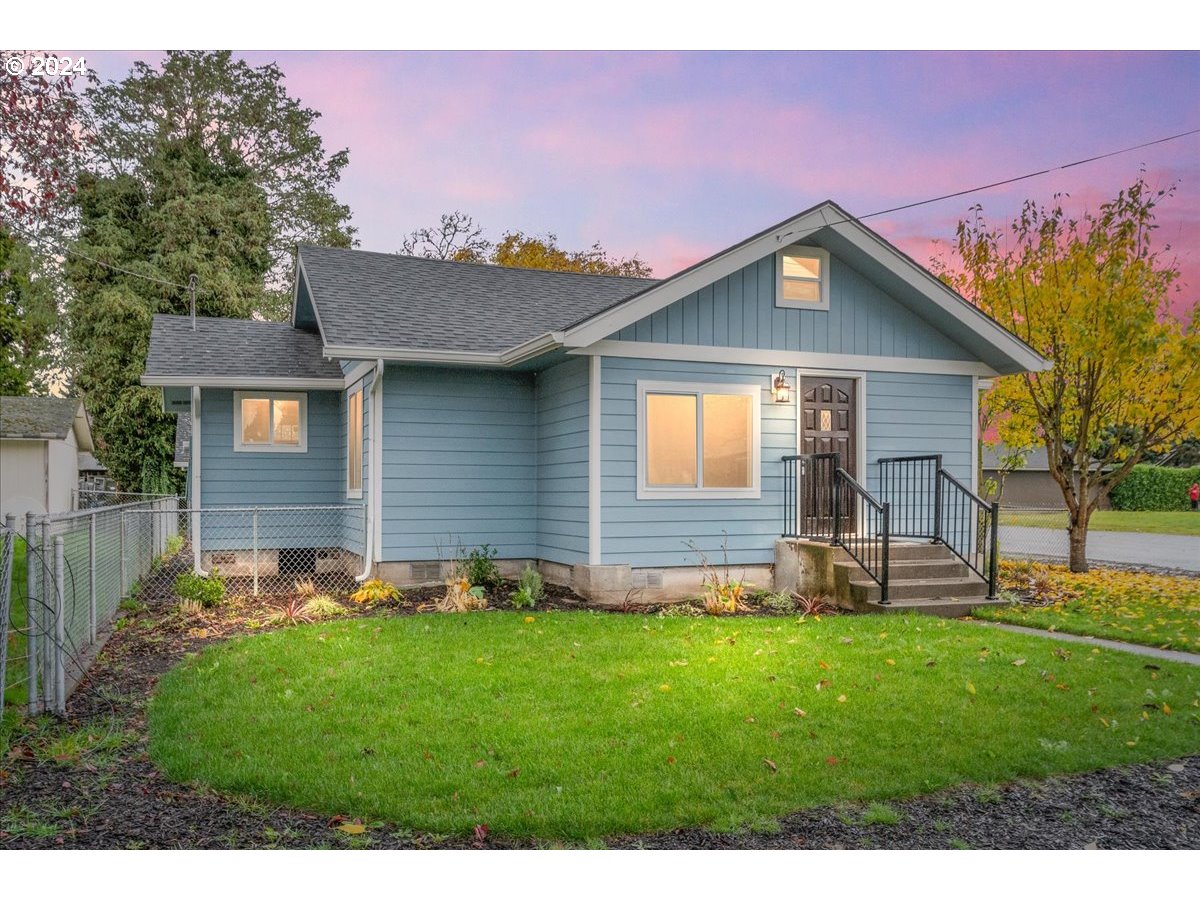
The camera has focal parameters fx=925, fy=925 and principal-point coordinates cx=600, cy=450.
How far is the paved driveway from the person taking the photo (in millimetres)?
15391

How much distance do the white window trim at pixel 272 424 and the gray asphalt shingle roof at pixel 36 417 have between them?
1241 cm

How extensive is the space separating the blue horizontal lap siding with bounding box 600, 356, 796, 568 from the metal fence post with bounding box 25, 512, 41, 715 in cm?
535

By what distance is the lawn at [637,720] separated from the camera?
4.23 m

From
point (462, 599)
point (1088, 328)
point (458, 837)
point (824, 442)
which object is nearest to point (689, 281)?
point (824, 442)

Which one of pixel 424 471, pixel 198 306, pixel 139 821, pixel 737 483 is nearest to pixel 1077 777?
pixel 139 821

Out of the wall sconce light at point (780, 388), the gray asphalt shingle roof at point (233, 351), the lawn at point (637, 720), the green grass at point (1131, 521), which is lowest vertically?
the green grass at point (1131, 521)

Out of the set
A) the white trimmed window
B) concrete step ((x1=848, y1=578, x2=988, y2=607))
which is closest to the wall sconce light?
concrete step ((x1=848, y1=578, x2=988, y2=607))

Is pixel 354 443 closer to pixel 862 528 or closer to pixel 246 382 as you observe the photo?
pixel 246 382

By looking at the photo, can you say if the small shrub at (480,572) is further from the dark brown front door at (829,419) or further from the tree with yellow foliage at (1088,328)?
the tree with yellow foliage at (1088,328)

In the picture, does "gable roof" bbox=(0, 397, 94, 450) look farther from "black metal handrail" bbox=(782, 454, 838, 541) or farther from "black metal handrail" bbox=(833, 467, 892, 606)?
"black metal handrail" bbox=(833, 467, 892, 606)

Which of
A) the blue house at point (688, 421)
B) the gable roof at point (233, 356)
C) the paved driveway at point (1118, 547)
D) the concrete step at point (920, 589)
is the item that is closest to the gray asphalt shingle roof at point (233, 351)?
the gable roof at point (233, 356)
